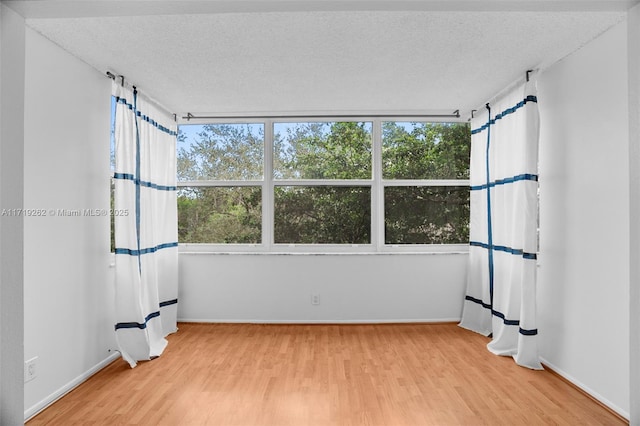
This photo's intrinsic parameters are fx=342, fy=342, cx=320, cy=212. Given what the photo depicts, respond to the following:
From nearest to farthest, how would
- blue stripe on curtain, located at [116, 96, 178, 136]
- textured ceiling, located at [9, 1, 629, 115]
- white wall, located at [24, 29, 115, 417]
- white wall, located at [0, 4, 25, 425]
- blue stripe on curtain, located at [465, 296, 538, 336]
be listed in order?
white wall, located at [0, 4, 25, 425], textured ceiling, located at [9, 1, 629, 115], white wall, located at [24, 29, 115, 417], blue stripe on curtain, located at [465, 296, 538, 336], blue stripe on curtain, located at [116, 96, 178, 136]

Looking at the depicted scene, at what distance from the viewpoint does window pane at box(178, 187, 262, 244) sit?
4.13 metres

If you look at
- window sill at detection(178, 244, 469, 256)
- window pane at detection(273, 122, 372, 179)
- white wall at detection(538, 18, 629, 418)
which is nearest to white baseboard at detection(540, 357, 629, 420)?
white wall at detection(538, 18, 629, 418)

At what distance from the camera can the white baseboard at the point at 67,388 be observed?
2.14 m

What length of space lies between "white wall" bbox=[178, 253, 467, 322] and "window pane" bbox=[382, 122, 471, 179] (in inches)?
39.1

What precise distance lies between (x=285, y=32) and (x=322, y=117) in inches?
72.5

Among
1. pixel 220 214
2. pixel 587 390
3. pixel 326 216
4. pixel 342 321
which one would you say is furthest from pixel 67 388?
pixel 587 390

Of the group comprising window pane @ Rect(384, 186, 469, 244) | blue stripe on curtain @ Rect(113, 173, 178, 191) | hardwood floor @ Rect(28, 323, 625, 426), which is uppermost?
blue stripe on curtain @ Rect(113, 173, 178, 191)

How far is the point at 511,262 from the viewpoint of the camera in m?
3.05

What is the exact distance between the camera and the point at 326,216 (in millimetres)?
4117

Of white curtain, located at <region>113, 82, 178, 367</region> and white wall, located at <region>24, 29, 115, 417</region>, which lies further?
white curtain, located at <region>113, 82, 178, 367</region>

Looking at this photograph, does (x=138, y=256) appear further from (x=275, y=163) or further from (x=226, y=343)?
(x=275, y=163)

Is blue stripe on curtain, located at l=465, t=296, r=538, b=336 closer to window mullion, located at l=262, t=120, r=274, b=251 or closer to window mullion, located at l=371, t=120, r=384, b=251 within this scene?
window mullion, located at l=371, t=120, r=384, b=251

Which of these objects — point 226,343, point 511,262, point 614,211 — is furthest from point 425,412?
point 226,343

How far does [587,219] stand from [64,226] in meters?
3.73
